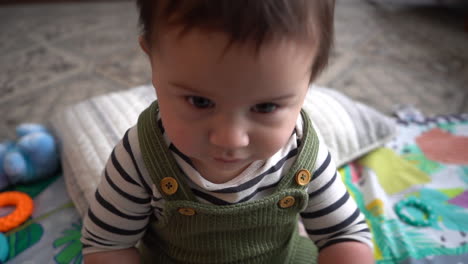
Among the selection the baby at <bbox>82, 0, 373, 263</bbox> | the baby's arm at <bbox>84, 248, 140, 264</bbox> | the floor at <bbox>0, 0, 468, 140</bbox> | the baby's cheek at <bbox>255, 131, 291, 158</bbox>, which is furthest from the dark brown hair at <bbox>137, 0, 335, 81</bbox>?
the floor at <bbox>0, 0, 468, 140</bbox>

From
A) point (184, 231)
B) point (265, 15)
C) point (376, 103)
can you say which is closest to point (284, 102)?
point (265, 15)

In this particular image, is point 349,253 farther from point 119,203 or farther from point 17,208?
point 17,208

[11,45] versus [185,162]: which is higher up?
[185,162]

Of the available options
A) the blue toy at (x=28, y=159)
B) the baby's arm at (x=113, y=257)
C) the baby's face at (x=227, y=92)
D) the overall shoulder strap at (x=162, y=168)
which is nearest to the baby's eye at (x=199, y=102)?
the baby's face at (x=227, y=92)

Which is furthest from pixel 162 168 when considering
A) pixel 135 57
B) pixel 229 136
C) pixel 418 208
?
pixel 135 57

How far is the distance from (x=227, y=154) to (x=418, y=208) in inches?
21.9

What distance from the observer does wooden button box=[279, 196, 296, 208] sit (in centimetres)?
49

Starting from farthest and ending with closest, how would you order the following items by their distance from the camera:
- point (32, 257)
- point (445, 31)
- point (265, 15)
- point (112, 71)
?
point (445, 31) < point (112, 71) < point (32, 257) < point (265, 15)

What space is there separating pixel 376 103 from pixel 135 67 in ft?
2.65

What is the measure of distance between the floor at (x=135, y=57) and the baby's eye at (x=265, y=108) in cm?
88

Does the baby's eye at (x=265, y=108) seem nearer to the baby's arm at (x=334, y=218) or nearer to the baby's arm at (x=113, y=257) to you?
the baby's arm at (x=334, y=218)

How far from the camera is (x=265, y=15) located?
33 centimetres

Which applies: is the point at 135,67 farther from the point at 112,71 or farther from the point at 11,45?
the point at 11,45

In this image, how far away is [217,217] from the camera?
49 centimetres
